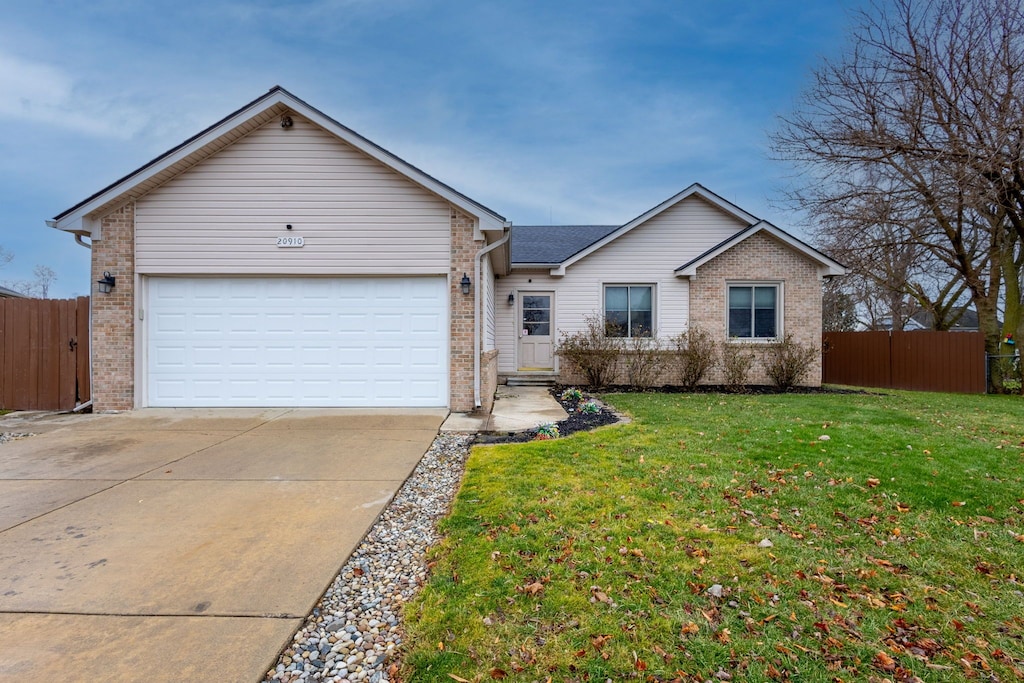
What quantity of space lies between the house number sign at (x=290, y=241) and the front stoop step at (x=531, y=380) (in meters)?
6.63

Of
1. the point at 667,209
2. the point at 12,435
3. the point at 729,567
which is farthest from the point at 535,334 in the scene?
the point at 729,567

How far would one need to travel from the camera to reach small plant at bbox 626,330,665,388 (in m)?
12.6

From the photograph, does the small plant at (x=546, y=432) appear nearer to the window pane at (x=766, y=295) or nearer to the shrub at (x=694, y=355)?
the shrub at (x=694, y=355)

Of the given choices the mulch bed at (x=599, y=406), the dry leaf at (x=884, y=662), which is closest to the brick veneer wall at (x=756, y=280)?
the mulch bed at (x=599, y=406)

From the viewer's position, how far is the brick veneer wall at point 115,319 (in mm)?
A: 8359

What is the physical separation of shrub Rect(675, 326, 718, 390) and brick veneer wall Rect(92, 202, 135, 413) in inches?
465

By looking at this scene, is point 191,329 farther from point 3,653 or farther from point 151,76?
point 151,76

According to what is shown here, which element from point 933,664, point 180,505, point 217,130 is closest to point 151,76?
point 217,130

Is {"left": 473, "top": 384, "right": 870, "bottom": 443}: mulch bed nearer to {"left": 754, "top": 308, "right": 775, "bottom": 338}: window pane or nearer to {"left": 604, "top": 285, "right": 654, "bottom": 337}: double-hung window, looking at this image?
{"left": 754, "top": 308, "right": 775, "bottom": 338}: window pane

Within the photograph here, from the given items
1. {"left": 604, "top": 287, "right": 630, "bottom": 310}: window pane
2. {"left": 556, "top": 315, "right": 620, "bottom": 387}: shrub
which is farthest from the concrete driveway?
{"left": 604, "top": 287, "right": 630, "bottom": 310}: window pane

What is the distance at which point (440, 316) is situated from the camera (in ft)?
28.2

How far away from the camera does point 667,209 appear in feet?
43.7

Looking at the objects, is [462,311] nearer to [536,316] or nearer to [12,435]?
[536,316]

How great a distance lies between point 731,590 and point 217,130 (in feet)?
31.0
